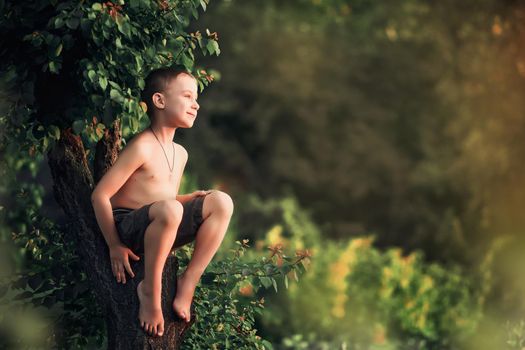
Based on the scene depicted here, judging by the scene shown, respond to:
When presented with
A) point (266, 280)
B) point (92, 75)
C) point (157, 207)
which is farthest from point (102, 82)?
point (266, 280)

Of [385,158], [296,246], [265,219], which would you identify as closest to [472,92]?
[385,158]

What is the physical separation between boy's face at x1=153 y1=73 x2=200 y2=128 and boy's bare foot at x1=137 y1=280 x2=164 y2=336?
0.63 m

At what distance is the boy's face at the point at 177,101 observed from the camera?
11.9 ft

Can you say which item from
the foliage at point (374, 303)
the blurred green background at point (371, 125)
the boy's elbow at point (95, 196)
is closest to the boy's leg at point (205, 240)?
the boy's elbow at point (95, 196)

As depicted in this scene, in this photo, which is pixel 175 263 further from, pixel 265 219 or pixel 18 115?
pixel 265 219

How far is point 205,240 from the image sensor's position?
3580 mm

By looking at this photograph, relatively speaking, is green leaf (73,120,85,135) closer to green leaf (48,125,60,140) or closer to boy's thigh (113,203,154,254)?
green leaf (48,125,60,140)

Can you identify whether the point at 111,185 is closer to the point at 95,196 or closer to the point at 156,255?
the point at 95,196

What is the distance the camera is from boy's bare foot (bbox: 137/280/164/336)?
11.4ft

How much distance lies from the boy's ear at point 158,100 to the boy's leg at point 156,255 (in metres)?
0.41

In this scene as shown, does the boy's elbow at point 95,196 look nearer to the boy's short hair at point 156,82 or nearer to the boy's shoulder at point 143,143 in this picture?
the boy's shoulder at point 143,143

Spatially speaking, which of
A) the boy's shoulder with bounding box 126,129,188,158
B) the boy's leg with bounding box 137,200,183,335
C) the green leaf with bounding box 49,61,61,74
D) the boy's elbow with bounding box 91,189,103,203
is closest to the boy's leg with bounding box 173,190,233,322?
the boy's leg with bounding box 137,200,183,335

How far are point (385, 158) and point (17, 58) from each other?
42.8 ft

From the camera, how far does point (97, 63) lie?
3740mm
